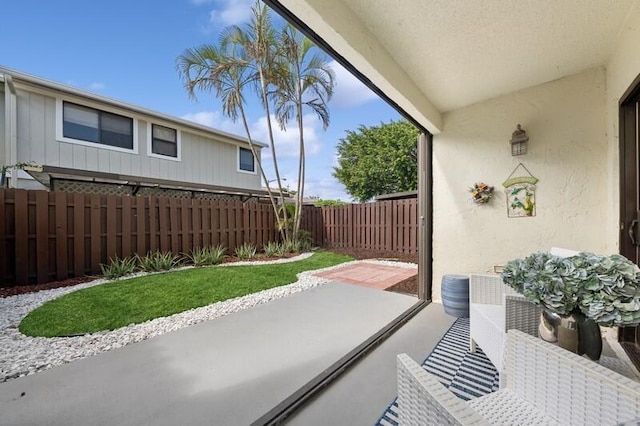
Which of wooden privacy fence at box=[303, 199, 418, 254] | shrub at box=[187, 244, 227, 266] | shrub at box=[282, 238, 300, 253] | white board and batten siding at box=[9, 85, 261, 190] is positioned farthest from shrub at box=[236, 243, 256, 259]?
white board and batten siding at box=[9, 85, 261, 190]

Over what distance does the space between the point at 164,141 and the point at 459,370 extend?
888cm

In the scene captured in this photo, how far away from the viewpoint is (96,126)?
21.8ft

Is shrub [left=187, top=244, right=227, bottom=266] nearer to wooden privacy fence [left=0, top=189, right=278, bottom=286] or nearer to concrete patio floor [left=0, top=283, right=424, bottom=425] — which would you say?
wooden privacy fence [left=0, top=189, right=278, bottom=286]

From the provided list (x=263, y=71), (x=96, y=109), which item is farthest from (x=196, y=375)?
(x=96, y=109)

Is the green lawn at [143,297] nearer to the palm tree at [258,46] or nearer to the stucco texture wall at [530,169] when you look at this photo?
the stucco texture wall at [530,169]

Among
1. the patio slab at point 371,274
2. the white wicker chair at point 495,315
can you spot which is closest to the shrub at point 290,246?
the patio slab at point 371,274

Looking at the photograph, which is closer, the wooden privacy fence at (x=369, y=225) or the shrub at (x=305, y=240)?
the wooden privacy fence at (x=369, y=225)

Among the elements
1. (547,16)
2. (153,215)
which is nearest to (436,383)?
(547,16)

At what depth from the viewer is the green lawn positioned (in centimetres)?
271

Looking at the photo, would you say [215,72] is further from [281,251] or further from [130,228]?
[281,251]

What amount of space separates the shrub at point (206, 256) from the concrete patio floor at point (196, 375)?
3244 mm

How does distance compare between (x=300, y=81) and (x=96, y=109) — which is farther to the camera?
(x=300, y=81)

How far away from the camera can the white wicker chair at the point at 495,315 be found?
1.68 meters

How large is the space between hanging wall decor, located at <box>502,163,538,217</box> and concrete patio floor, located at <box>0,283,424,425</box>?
1.85m
